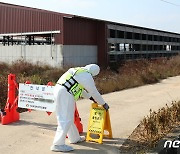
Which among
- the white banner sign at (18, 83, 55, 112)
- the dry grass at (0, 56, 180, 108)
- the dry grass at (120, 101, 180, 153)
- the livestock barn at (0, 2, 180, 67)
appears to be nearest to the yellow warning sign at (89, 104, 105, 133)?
the dry grass at (120, 101, 180, 153)

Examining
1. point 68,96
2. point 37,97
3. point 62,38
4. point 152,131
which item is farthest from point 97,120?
point 62,38

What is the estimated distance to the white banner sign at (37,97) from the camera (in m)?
7.71

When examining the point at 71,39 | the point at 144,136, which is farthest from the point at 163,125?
the point at 71,39

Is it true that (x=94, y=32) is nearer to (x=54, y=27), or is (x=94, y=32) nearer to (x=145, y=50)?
(x=54, y=27)

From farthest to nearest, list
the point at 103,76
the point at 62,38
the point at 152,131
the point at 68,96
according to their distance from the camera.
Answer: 1. the point at 62,38
2. the point at 103,76
3. the point at 152,131
4. the point at 68,96

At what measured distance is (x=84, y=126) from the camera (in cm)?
795

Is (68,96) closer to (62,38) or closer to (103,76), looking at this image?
(103,76)

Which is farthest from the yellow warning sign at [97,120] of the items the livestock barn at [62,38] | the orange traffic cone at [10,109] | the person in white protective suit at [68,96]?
the livestock barn at [62,38]

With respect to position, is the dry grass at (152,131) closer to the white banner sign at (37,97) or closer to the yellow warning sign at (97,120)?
the yellow warning sign at (97,120)

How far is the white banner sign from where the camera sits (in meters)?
7.71

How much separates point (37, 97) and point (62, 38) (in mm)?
13288

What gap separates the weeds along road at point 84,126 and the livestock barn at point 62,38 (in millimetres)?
9772

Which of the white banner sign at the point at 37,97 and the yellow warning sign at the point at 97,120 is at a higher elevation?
the white banner sign at the point at 37,97

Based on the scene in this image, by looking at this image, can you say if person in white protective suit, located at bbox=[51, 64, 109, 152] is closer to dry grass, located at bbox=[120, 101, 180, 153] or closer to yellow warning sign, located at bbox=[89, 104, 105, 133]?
yellow warning sign, located at bbox=[89, 104, 105, 133]
